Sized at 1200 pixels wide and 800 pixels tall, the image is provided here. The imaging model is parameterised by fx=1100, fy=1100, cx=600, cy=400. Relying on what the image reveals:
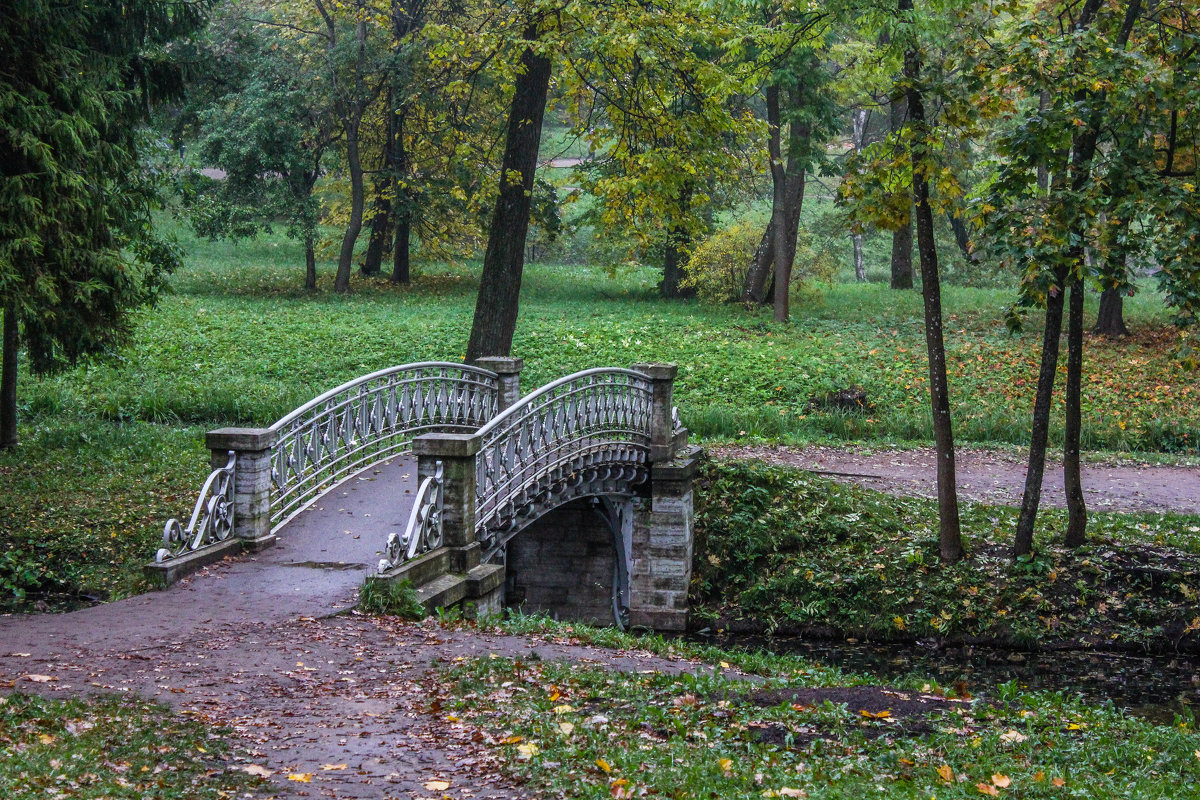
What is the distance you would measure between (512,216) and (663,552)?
5740 millimetres

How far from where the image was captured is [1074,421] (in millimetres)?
13680

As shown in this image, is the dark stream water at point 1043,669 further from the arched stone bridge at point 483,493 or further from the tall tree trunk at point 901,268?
the tall tree trunk at point 901,268

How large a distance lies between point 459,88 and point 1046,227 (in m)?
9.19

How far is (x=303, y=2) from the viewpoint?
101 ft

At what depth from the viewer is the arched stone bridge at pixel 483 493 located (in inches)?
414

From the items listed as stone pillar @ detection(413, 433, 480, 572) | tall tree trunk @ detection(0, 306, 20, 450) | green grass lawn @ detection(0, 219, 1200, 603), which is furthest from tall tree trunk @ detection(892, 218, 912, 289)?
stone pillar @ detection(413, 433, 480, 572)

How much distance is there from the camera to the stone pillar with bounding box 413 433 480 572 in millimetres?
10656

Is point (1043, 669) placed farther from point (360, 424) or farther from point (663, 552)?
point (360, 424)

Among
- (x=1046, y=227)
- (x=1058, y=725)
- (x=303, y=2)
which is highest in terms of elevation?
(x=303, y=2)

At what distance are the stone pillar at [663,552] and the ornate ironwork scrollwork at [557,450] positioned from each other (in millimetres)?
414

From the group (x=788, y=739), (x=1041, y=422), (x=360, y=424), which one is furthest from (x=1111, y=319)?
(x=788, y=739)

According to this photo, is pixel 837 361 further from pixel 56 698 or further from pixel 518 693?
pixel 56 698

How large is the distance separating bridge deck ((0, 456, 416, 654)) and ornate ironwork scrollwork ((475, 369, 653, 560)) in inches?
41.5

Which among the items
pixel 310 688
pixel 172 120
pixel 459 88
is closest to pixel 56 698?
pixel 310 688
